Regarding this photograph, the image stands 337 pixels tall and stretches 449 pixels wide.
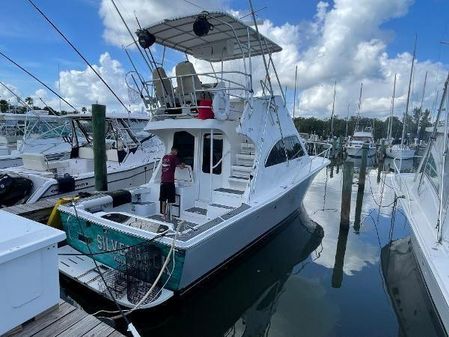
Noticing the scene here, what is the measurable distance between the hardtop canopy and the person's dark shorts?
118 inches

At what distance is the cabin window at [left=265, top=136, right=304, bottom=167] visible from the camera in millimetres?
6880

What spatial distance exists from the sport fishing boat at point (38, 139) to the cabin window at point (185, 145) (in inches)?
289

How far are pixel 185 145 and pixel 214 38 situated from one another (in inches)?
107

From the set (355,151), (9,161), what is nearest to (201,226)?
(9,161)

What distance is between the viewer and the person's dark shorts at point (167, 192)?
20.1 ft

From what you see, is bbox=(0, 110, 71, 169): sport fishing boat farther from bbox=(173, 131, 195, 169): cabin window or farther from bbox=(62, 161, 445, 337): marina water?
bbox=(62, 161, 445, 337): marina water

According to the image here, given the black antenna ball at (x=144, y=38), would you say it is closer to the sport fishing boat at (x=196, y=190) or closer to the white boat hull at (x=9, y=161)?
the sport fishing boat at (x=196, y=190)

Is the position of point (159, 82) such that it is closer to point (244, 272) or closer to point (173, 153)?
point (173, 153)

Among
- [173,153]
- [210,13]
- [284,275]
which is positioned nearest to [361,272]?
[284,275]

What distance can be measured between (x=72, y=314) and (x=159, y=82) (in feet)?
16.8

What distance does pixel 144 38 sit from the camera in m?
6.64

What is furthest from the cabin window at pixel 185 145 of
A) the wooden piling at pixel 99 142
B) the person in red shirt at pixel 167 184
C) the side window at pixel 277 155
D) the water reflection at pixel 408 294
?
the water reflection at pixel 408 294

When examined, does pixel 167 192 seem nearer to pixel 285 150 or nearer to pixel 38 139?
pixel 285 150

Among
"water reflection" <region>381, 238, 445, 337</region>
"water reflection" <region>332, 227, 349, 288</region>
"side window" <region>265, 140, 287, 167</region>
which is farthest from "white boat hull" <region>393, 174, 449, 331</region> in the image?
"side window" <region>265, 140, 287, 167</region>
